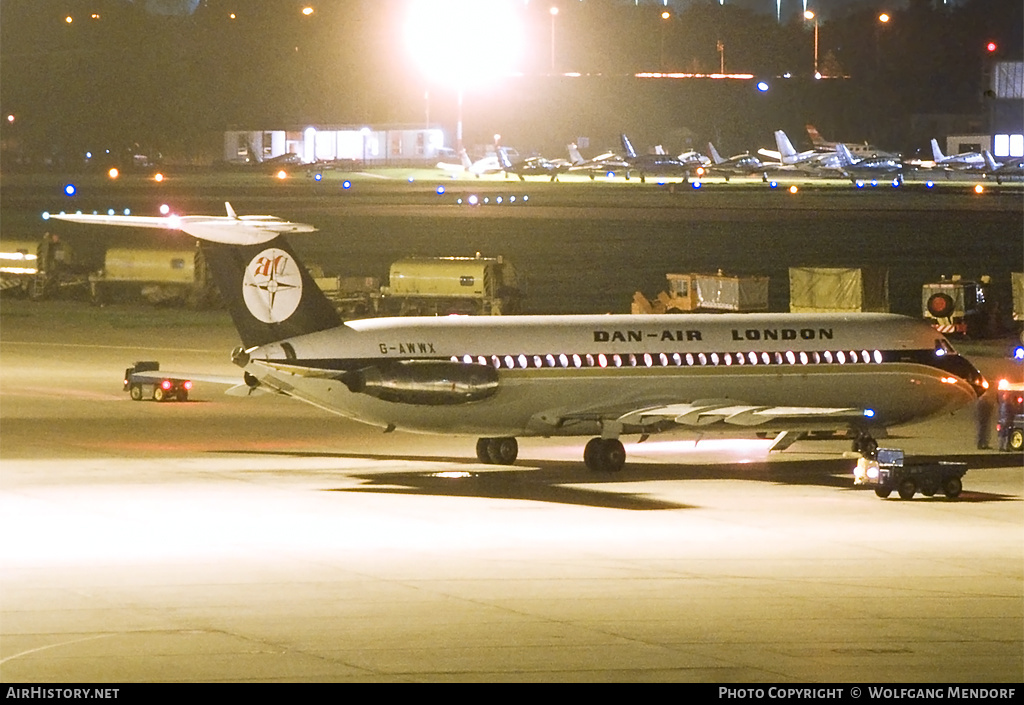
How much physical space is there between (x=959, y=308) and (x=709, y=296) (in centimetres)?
1003

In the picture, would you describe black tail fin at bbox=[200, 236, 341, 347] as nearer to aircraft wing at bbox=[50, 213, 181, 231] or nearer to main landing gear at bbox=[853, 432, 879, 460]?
aircraft wing at bbox=[50, 213, 181, 231]

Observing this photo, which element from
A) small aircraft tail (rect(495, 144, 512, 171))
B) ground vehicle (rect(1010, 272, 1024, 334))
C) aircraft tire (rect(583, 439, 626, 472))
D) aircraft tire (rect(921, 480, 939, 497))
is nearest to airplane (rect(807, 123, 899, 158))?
small aircraft tail (rect(495, 144, 512, 171))

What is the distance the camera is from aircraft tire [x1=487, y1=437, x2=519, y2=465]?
37625mm

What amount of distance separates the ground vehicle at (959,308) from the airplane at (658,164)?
304 feet

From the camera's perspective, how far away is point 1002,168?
142 m

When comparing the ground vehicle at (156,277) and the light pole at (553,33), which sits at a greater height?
the light pole at (553,33)

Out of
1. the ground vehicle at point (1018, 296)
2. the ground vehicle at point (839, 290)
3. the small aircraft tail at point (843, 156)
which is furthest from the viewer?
the small aircraft tail at point (843, 156)

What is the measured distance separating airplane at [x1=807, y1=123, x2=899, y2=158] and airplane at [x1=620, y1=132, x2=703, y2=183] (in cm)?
1105

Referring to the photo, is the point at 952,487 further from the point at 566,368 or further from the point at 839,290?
the point at 839,290

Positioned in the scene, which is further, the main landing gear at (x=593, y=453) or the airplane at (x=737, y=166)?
the airplane at (x=737, y=166)

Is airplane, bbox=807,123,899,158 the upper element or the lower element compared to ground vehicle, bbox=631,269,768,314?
upper

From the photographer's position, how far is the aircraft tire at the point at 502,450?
3762 centimetres

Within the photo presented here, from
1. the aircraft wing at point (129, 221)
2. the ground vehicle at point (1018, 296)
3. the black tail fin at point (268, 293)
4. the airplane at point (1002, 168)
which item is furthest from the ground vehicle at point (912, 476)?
the airplane at point (1002, 168)

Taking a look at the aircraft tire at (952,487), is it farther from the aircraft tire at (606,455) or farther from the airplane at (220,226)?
the airplane at (220,226)
